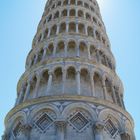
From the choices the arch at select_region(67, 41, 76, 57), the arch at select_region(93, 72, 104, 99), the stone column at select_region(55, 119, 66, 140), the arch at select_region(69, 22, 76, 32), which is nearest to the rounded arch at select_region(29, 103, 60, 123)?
the stone column at select_region(55, 119, 66, 140)

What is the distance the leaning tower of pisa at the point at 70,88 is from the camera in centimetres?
1557

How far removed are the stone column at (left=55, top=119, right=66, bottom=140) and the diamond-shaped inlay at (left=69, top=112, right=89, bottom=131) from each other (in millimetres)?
673

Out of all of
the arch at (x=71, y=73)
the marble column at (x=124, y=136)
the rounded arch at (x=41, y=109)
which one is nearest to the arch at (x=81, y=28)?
the arch at (x=71, y=73)

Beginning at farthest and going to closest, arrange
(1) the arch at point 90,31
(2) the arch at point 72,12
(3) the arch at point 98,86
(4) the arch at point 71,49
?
(2) the arch at point 72,12 < (1) the arch at point 90,31 < (4) the arch at point 71,49 < (3) the arch at point 98,86

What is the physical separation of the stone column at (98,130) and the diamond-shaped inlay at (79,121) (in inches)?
25.4

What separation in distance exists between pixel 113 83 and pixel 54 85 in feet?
13.2

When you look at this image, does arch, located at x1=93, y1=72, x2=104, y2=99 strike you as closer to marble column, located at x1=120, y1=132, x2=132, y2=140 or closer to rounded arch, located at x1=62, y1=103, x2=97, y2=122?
rounded arch, located at x1=62, y1=103, x2=97, y2=122

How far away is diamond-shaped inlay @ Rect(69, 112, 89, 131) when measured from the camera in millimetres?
15516

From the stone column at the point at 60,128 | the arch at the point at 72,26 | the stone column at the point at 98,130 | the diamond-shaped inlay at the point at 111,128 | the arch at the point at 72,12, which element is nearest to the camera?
the stone column at the point at 60,128

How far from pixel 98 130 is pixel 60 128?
1.94m

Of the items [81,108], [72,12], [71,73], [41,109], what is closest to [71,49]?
[71,73]

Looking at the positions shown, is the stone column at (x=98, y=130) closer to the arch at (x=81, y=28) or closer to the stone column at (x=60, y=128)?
the stone column at (x=60, y=128)

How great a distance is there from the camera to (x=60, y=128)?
14852 millimetres

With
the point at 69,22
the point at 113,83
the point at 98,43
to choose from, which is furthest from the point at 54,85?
the point at 69,22
